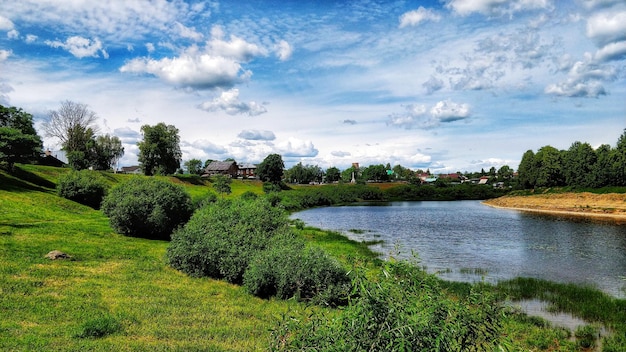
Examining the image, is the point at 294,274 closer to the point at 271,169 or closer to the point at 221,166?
the point at 271,169

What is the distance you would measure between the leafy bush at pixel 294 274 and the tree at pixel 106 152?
377ft

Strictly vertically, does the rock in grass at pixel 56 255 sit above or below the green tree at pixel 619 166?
below

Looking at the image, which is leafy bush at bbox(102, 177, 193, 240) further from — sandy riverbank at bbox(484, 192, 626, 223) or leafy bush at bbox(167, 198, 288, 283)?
sandy riverbank at bbox(484, 192, 626, 223)

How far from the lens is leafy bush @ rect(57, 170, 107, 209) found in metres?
51.6

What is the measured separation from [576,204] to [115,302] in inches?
4107

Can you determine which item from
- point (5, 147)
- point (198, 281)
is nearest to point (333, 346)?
point (198, 281)

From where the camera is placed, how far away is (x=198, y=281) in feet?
65.9

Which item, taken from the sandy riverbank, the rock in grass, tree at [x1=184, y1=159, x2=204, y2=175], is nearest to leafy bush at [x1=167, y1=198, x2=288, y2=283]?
the rock in grass

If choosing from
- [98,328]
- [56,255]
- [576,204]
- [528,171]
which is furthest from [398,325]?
[528,171]

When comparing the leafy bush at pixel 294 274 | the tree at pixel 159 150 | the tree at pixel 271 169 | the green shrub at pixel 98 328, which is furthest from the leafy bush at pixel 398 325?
the tree at pixel 271 169

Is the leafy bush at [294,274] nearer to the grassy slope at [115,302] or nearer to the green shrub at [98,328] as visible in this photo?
the grassy slope at [115,302]

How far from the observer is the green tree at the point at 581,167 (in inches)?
4274

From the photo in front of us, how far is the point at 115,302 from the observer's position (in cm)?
1547

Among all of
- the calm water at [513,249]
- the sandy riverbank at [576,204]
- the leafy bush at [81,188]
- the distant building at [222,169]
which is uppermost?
the distant building at [222,169]
